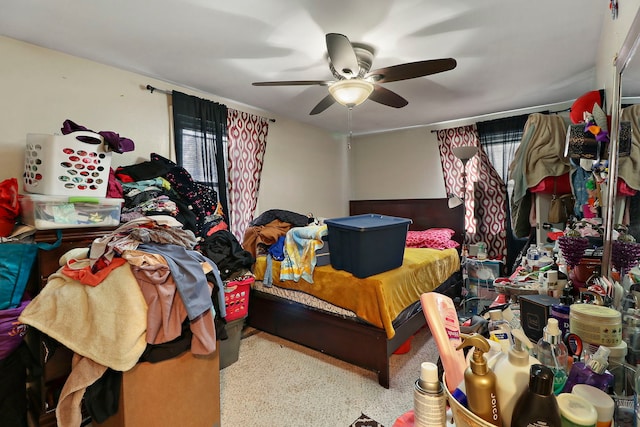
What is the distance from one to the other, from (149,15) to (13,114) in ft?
3.86

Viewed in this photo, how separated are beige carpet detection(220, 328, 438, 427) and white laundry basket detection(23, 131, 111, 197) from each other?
5.23 ft

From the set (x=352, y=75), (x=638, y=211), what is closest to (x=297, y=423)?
(x=638, y=211)

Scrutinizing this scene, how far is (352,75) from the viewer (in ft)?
6.46

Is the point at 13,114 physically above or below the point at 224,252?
above

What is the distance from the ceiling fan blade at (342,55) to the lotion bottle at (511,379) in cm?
157

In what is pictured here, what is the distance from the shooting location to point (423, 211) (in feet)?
14.4

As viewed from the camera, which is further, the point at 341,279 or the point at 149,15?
the point at 341,279

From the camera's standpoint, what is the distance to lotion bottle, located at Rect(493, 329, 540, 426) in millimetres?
539

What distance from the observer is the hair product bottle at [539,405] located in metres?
0.48

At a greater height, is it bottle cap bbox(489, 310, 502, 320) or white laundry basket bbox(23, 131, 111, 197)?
white laundry basket bbox(23, 131, 111, 197)

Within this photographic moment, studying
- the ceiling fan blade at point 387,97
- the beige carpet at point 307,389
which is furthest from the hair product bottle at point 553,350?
the ceiling fan blade at point 387,97

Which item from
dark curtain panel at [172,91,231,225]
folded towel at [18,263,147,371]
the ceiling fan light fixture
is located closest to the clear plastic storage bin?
folded towel at [18,263,147,371]

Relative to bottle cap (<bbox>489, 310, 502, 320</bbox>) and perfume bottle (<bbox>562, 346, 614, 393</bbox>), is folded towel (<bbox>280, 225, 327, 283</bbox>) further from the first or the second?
perfume bottle (<bbox>562, 346, 614, 393</bbox>)

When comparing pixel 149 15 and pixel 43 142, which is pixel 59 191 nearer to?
pixel 43 142
